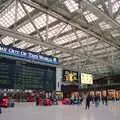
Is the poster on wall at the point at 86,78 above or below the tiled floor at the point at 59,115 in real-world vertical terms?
above

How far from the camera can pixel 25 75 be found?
22109 mm

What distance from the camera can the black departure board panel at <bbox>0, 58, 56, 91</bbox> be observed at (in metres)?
19.8

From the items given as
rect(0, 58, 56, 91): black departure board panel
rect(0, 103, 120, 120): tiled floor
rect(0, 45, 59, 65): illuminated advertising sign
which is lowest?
rect(0, 103, 120, 120): tiled floor

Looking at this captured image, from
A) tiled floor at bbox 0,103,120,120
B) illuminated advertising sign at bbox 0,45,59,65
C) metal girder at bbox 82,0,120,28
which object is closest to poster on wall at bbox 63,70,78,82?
illuminated advertising sign at bbox 0,45,59,65

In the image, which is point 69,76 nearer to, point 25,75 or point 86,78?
point 86,78

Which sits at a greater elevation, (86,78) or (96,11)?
(96,11)

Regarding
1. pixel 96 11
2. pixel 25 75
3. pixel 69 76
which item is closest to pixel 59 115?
pixel 25 75

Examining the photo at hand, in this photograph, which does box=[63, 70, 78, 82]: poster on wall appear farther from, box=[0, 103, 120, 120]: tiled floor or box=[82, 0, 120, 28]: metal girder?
box=[0, 103, 120, 120]: tiled floor

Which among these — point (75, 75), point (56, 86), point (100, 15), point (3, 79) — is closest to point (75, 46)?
point (75, 75)

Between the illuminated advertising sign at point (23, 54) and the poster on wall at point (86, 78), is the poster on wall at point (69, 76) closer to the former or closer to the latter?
the poster on wall at point (86, 78)

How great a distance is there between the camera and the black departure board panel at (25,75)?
19.8 m

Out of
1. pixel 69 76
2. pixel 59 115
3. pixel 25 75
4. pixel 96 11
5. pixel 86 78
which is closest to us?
pixel 59 115

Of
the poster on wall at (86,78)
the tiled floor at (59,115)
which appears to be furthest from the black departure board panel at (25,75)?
the poster on wall at (86,78)

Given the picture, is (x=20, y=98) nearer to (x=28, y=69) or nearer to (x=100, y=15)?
(x=28, y=69)
